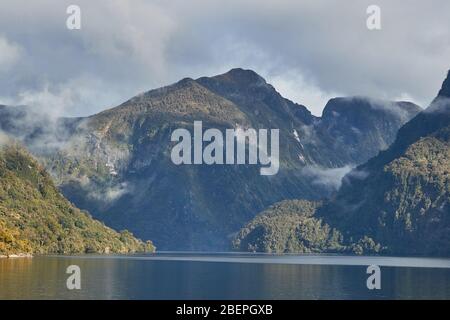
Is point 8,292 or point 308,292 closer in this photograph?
point 8,292

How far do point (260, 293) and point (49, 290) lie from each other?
49.5 meters

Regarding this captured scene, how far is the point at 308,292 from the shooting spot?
195250 millimetres
